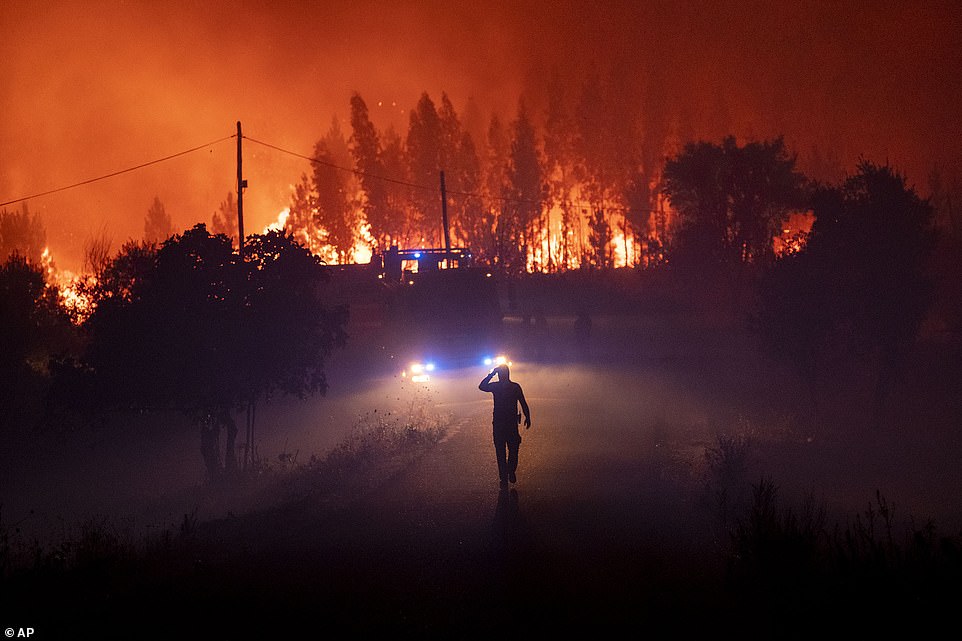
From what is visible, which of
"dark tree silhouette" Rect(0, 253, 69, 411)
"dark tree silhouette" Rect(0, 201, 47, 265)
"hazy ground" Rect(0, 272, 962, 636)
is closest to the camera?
"hazy ground" Rect(0, 272, 962, 636)

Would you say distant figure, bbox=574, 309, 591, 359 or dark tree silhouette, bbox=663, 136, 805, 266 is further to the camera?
dark tree silhouette, bbox=663, 136, 805, 266

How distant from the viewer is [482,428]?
1844 centimetres

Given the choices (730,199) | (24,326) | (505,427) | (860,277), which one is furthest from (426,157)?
(505,427)

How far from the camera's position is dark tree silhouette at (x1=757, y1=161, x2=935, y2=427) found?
66.2ft

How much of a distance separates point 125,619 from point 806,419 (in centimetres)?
1836

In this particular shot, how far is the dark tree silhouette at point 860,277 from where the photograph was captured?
20.2 m

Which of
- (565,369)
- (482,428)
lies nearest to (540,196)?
(565,369)

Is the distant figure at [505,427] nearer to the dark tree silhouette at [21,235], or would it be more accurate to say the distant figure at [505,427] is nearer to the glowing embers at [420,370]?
the glowing embers at [420,370]

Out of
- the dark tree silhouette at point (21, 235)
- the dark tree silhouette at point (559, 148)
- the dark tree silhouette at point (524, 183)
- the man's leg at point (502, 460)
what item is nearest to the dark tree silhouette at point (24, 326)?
the man's leg at point (502, 460)

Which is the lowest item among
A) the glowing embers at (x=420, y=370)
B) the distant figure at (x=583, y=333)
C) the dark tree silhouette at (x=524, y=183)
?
the glowing embers at (x=420, y=370)

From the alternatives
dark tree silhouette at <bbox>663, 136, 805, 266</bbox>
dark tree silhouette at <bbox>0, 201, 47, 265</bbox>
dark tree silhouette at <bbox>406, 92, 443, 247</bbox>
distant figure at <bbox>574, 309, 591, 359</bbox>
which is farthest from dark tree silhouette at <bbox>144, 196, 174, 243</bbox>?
A: distant figure at <bbox>574, 309, 591, 359</bbox>

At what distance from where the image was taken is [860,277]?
20.2 m

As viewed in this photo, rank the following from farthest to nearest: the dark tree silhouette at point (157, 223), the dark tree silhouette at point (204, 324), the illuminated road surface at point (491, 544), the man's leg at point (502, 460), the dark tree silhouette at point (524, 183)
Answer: the dark tree silhouette at point (157, 223) < the dark tree silhouette at point (524, 183) < the dark tree silhouette at point (204, 324) < the man's leg at point (502, 460) < the illuminated road surface at point (491, 544)

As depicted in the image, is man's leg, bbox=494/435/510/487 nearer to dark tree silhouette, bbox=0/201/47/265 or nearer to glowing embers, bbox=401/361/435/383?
glowing embers, bbox=401/361/435/383
